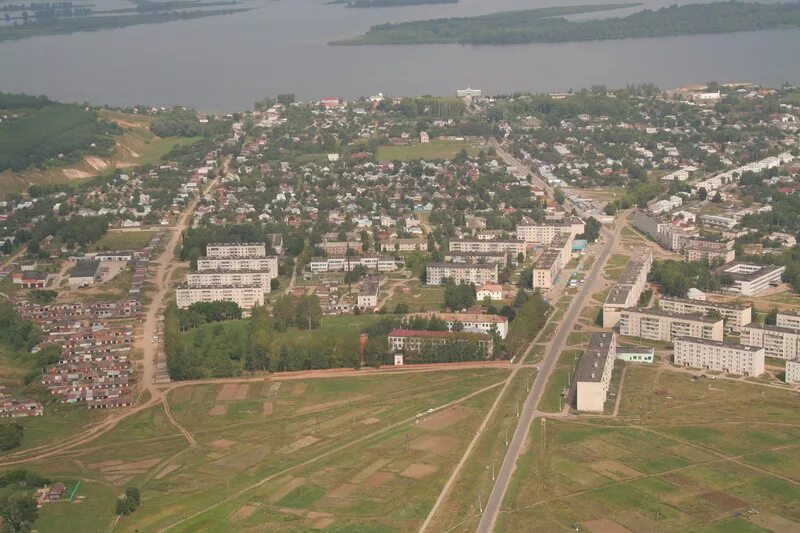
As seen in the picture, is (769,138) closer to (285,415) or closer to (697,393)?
(697,393)

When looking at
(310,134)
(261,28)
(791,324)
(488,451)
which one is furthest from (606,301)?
(261,28)

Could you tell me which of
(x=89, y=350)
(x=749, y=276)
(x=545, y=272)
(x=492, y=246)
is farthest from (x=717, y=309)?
(x=89, y=350)

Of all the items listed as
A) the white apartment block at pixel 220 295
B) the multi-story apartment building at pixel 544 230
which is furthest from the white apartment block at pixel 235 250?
the multi-story apartment building at pixel 544 230

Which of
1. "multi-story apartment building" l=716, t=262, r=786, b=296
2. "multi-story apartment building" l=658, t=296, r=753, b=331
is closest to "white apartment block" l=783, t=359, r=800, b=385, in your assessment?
"multi-story apartment building" l=658, t=296, r=753, b=331

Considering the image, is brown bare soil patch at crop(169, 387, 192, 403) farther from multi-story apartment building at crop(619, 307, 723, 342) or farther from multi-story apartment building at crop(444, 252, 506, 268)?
multi-story apartment building at crop(444, 252, 506, 268)

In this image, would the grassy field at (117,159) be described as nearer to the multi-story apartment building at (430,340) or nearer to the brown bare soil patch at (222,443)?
the multi-story apartment building at (430,340)
